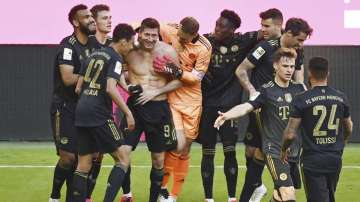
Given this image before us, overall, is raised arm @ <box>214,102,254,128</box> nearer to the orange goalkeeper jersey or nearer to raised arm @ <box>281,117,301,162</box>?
raised arm @ <box>281,117,301,162</box>

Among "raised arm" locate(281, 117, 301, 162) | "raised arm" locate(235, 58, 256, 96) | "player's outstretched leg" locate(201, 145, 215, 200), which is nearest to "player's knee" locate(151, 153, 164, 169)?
"player's outstretched leg" locate(201, 145, 215, 200)

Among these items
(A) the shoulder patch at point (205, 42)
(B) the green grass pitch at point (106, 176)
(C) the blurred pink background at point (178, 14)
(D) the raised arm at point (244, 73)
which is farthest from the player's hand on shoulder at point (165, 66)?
(C) the blurred pink background at point (178, 14)

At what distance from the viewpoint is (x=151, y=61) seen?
893cm

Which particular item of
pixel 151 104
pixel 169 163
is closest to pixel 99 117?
pixel 151 104

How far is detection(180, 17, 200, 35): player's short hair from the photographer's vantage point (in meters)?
9.00

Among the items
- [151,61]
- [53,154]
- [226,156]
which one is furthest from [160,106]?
[53,154]

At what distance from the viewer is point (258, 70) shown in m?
8.94

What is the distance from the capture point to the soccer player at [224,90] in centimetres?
943

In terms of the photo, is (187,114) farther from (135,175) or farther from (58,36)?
(58,36)

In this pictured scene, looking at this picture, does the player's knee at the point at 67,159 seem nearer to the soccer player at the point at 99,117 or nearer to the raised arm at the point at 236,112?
the soccer player at the point at 99,117

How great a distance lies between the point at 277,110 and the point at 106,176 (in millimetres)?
Answer: 4488

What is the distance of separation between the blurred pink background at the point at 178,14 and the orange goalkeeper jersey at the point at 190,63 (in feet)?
22.4

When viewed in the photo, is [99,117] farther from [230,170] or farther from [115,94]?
[230,170]

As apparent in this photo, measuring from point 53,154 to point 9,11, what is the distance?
4000mm
